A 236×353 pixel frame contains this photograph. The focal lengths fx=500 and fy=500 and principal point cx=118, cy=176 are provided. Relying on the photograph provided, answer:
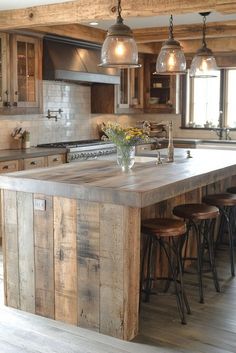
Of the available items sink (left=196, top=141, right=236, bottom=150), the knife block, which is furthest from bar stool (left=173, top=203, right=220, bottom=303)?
sink (left=196, top=141, right=236, bottom=150)

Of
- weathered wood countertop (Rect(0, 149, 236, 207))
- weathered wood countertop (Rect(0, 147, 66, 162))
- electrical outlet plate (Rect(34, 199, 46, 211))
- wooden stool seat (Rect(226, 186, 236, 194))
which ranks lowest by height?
wooden stool seat (Rect(226, 186, 236, 194))

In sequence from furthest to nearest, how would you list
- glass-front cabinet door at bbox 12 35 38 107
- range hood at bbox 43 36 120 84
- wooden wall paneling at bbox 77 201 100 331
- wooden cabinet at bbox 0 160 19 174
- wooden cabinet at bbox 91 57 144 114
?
wooden cabinet at bbox 91 57 144 114
range hood at bbox 43 36 120 84
glass-front cabinet door at bbox 12 35 38 107
wooden cabinet at bbox 0 160 19 174
wooden wall paneling at bbox 77 201 100 331

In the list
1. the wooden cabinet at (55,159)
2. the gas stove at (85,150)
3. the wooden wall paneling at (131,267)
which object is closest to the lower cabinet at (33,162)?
the wooden cabinet at (55,159)

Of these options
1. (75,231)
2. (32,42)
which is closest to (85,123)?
(32,42)

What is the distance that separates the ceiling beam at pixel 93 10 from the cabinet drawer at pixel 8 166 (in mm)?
1542

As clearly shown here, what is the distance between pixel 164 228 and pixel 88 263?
1.93 feet

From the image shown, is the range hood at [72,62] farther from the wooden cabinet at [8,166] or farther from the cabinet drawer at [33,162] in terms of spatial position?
the wooden cabinet at [8,166]

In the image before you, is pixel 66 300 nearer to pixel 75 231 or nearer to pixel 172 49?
pixel 75 231

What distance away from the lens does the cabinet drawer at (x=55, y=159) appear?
6320mm

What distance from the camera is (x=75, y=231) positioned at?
3438 millimetres

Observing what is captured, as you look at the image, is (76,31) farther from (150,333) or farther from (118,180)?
(150,333)

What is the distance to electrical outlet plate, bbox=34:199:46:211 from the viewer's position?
3.56 m

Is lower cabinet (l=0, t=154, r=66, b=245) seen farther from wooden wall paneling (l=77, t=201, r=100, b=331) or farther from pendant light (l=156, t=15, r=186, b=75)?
wooden wall paneling (l=77, t=201, r=100, b=331)

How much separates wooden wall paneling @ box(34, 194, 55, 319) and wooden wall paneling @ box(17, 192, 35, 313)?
47 millimetres
